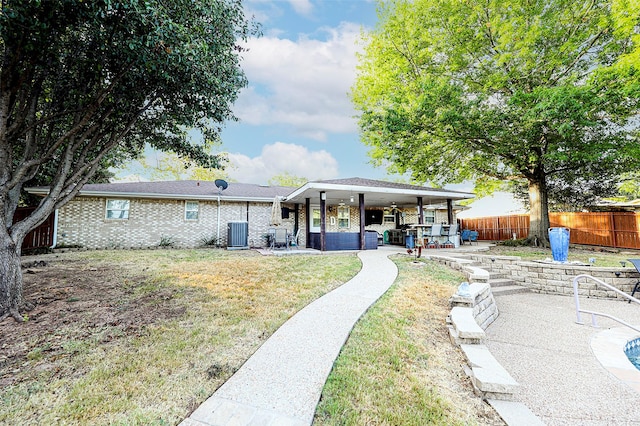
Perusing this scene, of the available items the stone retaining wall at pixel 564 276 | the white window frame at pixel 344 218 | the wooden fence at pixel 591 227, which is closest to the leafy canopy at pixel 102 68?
the stone retaining wall at pixel 564 276

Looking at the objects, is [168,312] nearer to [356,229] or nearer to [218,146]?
[356,229]

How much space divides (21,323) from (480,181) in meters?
17.6

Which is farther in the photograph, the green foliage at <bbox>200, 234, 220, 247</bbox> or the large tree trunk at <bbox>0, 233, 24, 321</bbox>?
the green foliage at <bbox>200, 234, 220, 247</bbox>

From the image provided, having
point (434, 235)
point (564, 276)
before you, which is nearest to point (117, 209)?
point (434, 235)

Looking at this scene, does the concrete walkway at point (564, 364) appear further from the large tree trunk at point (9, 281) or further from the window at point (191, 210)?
the window at point (191, 210)

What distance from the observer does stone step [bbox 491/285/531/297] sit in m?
6.65

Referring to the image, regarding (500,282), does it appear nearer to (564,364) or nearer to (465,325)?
(564,364)

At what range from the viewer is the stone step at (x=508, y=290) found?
665 centimetres

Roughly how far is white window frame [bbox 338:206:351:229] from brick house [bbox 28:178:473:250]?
0.68m

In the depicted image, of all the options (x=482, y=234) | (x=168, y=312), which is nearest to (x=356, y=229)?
(x=482, y=234)

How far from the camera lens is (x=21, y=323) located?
3.67 meters

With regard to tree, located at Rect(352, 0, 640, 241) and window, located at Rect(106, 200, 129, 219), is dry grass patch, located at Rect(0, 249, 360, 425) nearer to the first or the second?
window, located at Rect(106, 200, 129, 219)

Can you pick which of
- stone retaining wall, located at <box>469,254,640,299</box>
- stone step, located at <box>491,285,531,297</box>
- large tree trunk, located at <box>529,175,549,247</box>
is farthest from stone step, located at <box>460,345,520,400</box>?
large tree trunk, located at <box>529,175,549,247</box>

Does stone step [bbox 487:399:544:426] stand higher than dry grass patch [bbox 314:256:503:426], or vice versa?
dry grass patch [bbox 314:256:503:426]
